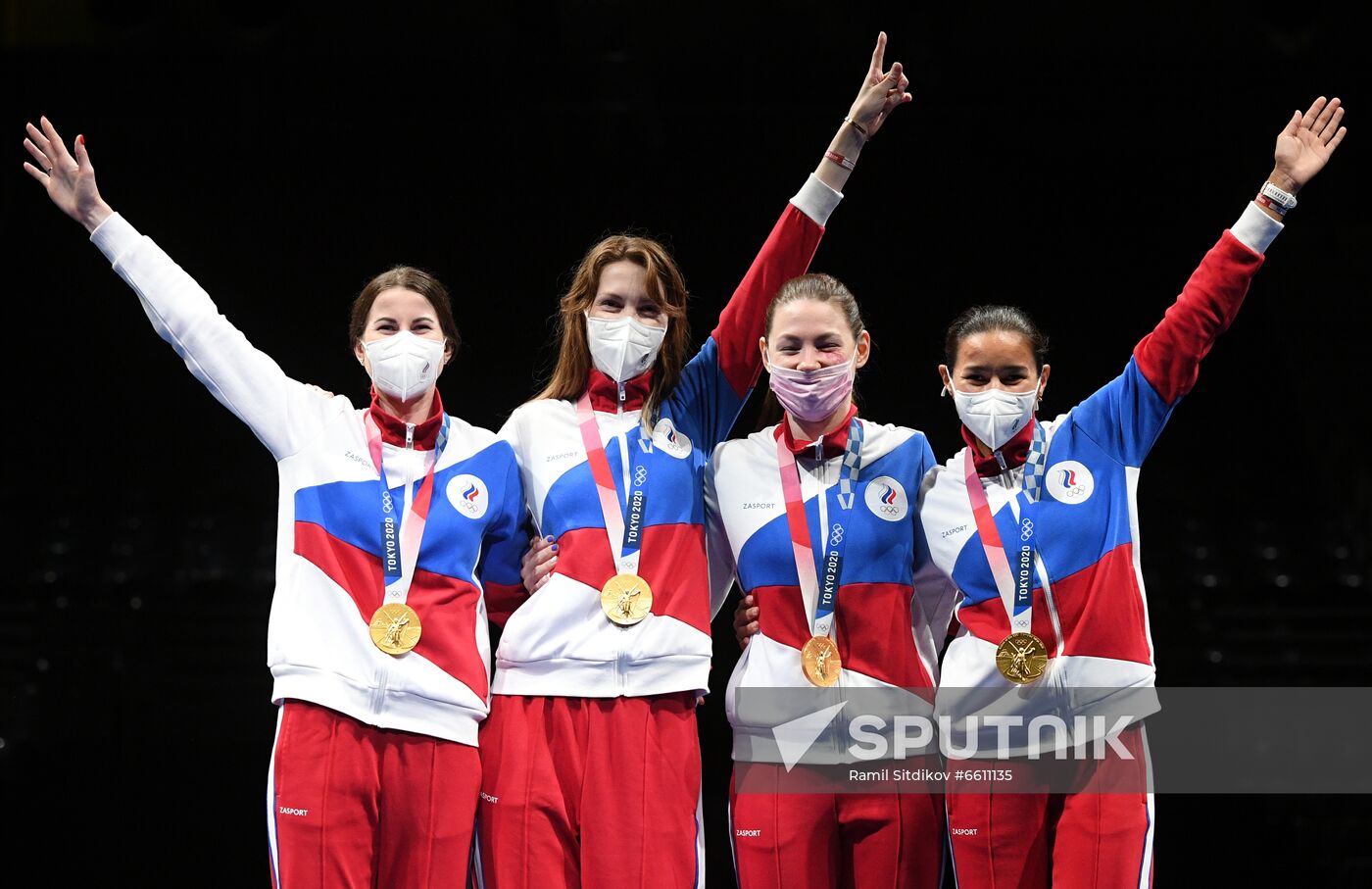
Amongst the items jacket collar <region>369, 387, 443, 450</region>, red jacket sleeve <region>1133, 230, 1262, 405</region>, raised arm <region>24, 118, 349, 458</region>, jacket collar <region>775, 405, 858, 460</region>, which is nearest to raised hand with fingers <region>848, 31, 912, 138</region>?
jacket collar <region>775, 405, 858, 460</region>

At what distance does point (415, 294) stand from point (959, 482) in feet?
4.65

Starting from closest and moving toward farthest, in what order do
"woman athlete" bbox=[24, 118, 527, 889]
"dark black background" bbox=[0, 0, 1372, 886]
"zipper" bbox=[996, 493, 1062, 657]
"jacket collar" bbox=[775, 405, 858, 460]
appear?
"woman athlete" bbox=[24, 118, 527, 889] → "zipper" bbox=[996, 493, 1062, 657] → "jacket collar" bbox=[775, 405, 858, 460] → "dark black background" bbox=[0, 0, 1372, 886]

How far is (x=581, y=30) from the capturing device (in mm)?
6410

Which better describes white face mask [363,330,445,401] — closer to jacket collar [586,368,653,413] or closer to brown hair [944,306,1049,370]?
jacket collar [586,368,653,413]

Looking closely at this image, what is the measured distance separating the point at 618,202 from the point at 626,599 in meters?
3.97

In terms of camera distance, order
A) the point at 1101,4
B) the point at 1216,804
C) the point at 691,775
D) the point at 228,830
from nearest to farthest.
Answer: the point at 691,775, the point at 228,830, the point at 1216,804, the point at 1101,4

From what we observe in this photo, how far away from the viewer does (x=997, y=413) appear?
2984 mm

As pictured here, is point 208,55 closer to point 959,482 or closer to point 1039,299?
point 1039,299

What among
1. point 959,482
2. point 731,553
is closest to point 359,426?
point 731,553

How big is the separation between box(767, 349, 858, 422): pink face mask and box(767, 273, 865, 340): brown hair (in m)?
0.12

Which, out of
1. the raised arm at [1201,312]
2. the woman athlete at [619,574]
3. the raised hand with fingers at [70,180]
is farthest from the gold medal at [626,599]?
the raised hand with fingers at [70,180]

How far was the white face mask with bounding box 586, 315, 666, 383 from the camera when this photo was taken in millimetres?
3180

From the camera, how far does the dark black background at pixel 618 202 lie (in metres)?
6.29

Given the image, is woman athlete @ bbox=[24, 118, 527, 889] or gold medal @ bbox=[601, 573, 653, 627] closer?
woman athlete @ bbox=[24, 118, 527, 889]
